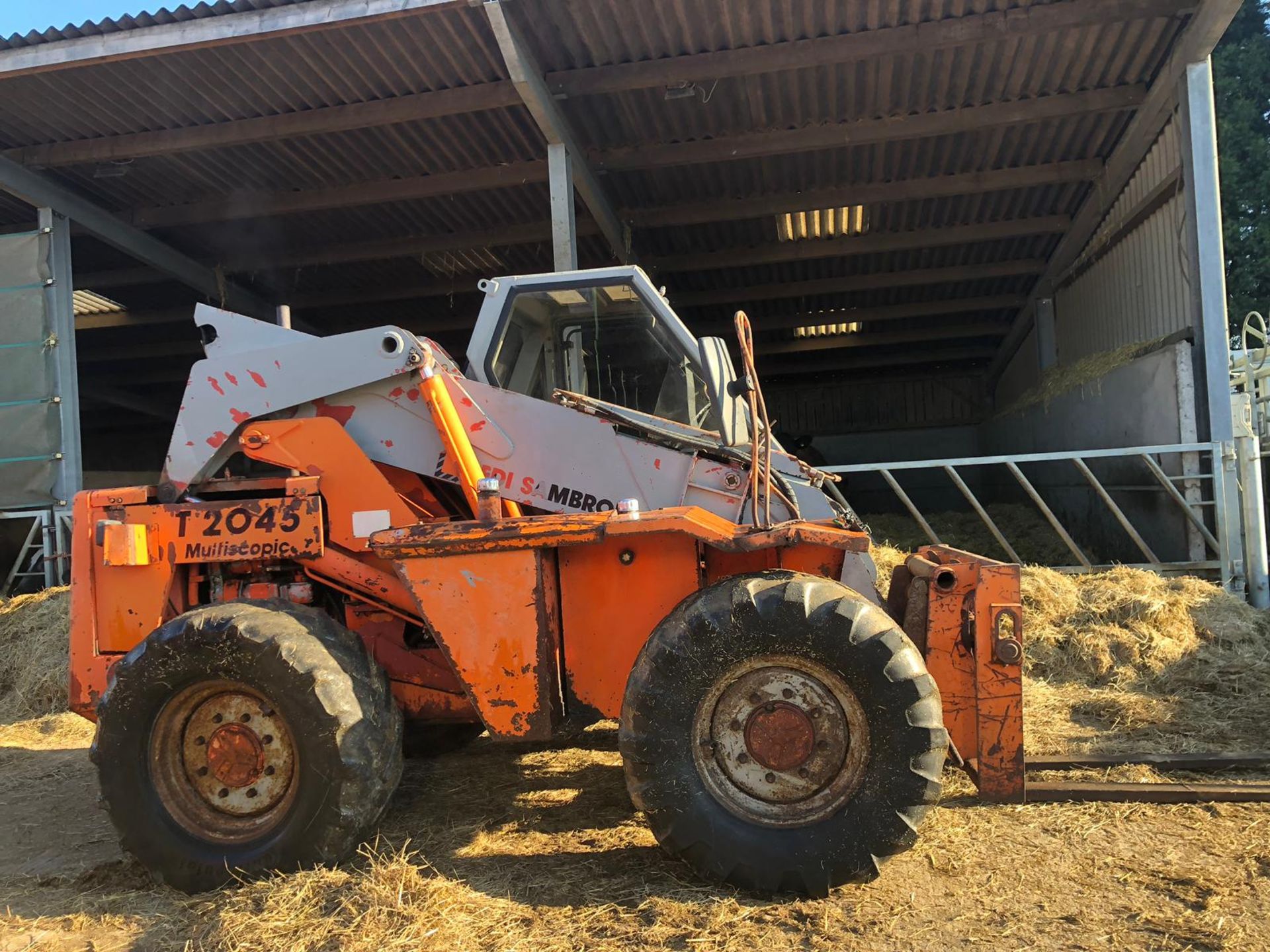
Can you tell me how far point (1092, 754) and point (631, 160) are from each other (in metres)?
8.81

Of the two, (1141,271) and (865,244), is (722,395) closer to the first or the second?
(1141,271)

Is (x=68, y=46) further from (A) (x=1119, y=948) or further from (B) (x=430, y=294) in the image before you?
(A) (x=1119, y=948)

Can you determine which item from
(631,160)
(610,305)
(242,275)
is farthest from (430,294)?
(610,305)

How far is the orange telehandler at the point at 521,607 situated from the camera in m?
3.17

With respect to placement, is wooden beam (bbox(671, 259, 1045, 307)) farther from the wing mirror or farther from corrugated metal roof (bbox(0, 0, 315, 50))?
the wing mirror

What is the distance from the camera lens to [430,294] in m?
15.6

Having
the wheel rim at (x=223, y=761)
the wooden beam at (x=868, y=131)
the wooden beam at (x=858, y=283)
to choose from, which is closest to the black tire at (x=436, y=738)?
the wheel rim at (x=223, y=761)

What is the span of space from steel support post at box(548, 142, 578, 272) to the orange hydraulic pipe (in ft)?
19.5

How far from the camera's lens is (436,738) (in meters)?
5.21

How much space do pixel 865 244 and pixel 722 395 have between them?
11.2 meters

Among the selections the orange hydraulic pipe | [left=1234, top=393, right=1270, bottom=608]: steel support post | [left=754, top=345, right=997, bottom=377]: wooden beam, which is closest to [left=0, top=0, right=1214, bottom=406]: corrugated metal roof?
[left=1234, top=393, right=1270, bottom=608]: steel support post

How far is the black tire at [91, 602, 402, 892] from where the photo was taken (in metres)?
3.40

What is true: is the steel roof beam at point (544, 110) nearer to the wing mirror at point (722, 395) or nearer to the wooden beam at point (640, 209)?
the wooden beam at point (640, 209)

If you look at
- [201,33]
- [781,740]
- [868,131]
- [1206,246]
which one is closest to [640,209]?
[868,131]
